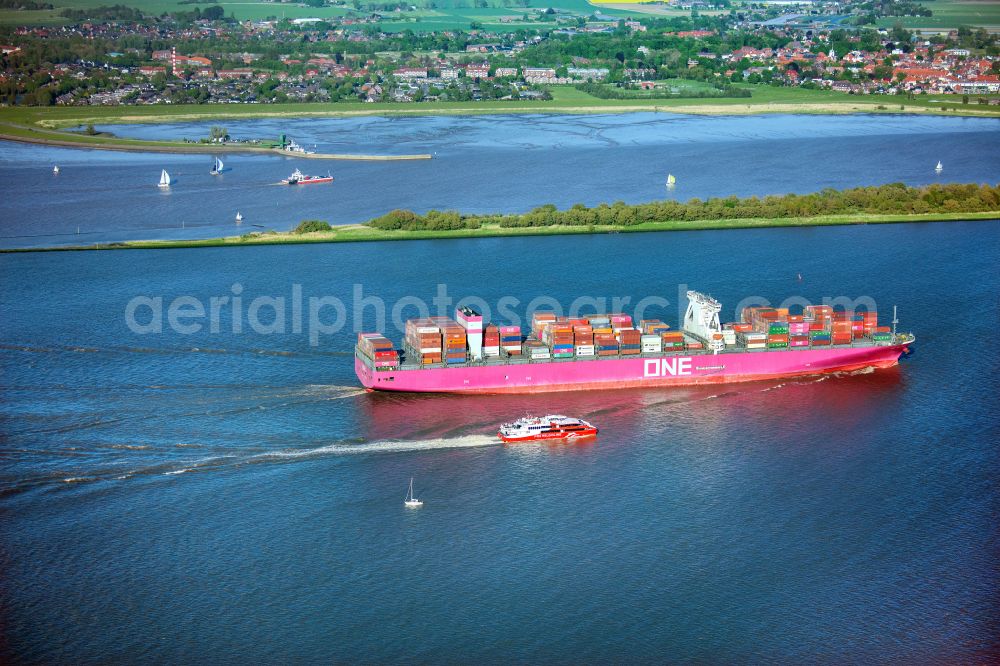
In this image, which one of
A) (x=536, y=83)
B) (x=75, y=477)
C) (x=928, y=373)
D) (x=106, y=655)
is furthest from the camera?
(x=536, y=83)

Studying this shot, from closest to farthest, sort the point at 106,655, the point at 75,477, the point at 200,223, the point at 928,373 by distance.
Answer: the point at 106,655, the point at 75,477, the point at 928,373, the point at 200,223

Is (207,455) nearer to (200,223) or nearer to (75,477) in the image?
(75,477)

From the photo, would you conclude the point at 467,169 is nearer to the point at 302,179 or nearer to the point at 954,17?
the point at 302,179

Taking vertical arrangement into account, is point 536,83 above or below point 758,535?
above

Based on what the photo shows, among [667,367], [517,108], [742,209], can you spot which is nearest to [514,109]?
[517,108]

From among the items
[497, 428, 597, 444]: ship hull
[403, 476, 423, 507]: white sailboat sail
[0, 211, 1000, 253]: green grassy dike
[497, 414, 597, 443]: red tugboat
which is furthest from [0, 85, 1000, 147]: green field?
[403, 476, 423, 507]: white sailboat sail

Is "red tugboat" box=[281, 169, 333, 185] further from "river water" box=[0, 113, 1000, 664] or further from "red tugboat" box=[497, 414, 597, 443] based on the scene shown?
"red tugboat" box=[497, 414, 597, 443]

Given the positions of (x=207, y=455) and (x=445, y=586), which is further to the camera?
(x=207, y=455)

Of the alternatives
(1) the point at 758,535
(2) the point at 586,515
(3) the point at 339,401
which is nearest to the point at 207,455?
(3) the point at 339,401
